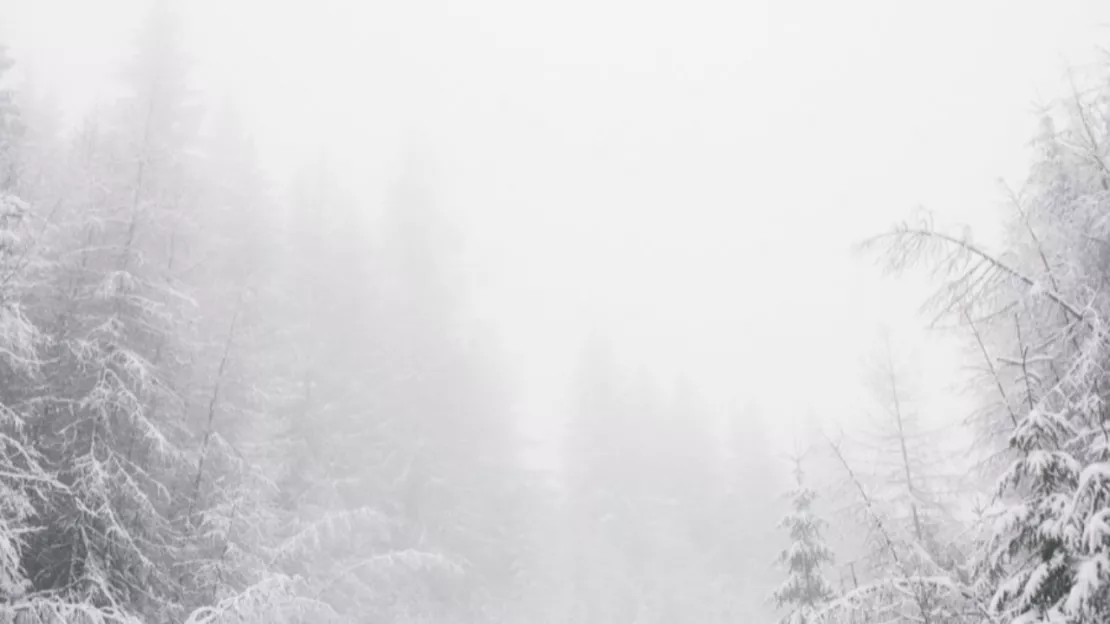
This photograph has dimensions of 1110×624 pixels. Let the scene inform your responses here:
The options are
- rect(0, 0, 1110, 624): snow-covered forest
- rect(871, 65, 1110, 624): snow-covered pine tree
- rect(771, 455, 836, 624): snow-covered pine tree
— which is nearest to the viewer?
rect(871, 65, 1110, 624): snow-covered pine tree

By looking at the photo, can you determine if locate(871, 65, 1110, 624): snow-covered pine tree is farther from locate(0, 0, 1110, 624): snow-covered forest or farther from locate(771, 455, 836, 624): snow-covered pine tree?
locate(771, 455, 836, 624): snow-covered pine tree

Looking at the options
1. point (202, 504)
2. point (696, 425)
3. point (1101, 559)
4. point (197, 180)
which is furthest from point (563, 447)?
point (1101, 559)

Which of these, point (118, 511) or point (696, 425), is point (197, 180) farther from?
point (696, 425)

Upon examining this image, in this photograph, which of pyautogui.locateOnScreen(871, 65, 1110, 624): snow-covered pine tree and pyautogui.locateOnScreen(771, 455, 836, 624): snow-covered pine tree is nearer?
pyautogui.locateOnScreen(871, 65, 1110, 624): snow-covered pine tree

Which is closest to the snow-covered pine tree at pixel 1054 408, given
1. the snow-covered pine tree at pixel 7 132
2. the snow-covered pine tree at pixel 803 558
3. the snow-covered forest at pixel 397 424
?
the snow-covered forest at pixel 397 424

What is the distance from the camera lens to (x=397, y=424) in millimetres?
26016

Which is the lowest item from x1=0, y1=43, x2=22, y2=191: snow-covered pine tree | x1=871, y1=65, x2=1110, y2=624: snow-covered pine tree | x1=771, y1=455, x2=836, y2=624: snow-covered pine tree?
A: x1=771, y1=455, x2=836, y2=624: snow-covered pine tree

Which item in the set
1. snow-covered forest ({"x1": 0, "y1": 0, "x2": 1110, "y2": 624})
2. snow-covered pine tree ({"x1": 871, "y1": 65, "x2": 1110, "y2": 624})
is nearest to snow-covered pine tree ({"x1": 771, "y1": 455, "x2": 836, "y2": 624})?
snow-covered forest ({"x1": 0, "y1": 0, "x2": 1110, "y2": 624})

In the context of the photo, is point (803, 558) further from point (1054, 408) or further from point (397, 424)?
point (397, 424)

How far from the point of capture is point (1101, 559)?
427 centimetres

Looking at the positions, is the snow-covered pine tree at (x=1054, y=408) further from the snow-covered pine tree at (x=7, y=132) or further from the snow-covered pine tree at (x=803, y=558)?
→ the snow-covered pine tree at (x=7, y=132)

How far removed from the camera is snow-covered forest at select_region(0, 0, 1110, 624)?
632cm

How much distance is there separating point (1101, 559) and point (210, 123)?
95.1ft

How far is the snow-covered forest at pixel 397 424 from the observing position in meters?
6.32
